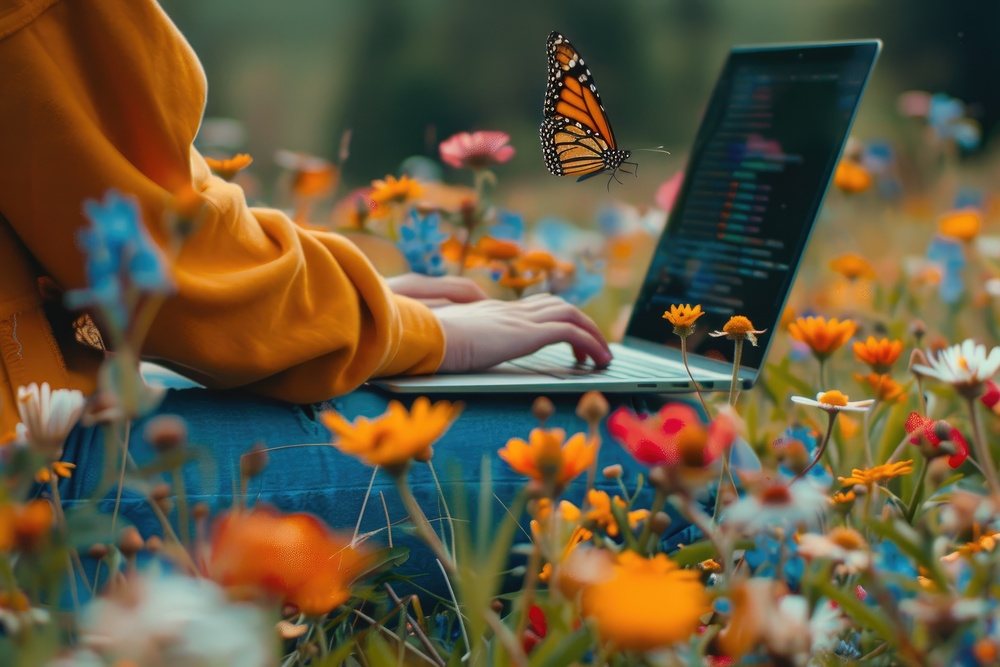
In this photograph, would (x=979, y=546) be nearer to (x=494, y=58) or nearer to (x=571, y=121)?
(x=571, y=121)

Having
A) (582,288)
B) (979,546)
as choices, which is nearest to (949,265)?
(582,288)

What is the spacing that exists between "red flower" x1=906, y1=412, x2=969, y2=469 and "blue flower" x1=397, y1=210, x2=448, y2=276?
0.60m

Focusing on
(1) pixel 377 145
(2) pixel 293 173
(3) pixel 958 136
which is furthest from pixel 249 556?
(1) pixel 377 145

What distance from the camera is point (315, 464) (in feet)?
2.89

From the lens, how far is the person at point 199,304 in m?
0.75

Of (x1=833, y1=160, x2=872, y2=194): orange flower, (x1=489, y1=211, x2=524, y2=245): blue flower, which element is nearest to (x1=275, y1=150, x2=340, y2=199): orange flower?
(x1=489, y1=211, x2=524, y2=245): blue flower

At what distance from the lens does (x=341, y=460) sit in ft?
2.92

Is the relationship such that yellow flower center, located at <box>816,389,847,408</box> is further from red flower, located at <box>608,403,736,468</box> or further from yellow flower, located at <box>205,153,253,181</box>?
yellow flower, located at <box>205,153,253,181</box>

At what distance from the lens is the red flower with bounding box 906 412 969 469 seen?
27.6 inches

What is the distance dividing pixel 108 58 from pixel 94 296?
1.33 ft

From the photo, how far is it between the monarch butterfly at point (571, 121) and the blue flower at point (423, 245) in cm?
19

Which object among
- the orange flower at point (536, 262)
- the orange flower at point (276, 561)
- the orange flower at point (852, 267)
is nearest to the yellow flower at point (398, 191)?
the orange flower at point (536, 262)

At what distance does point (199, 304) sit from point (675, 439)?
1.32 feet

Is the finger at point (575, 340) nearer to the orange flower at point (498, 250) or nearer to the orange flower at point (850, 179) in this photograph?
the orange flower at point (498, 250)
